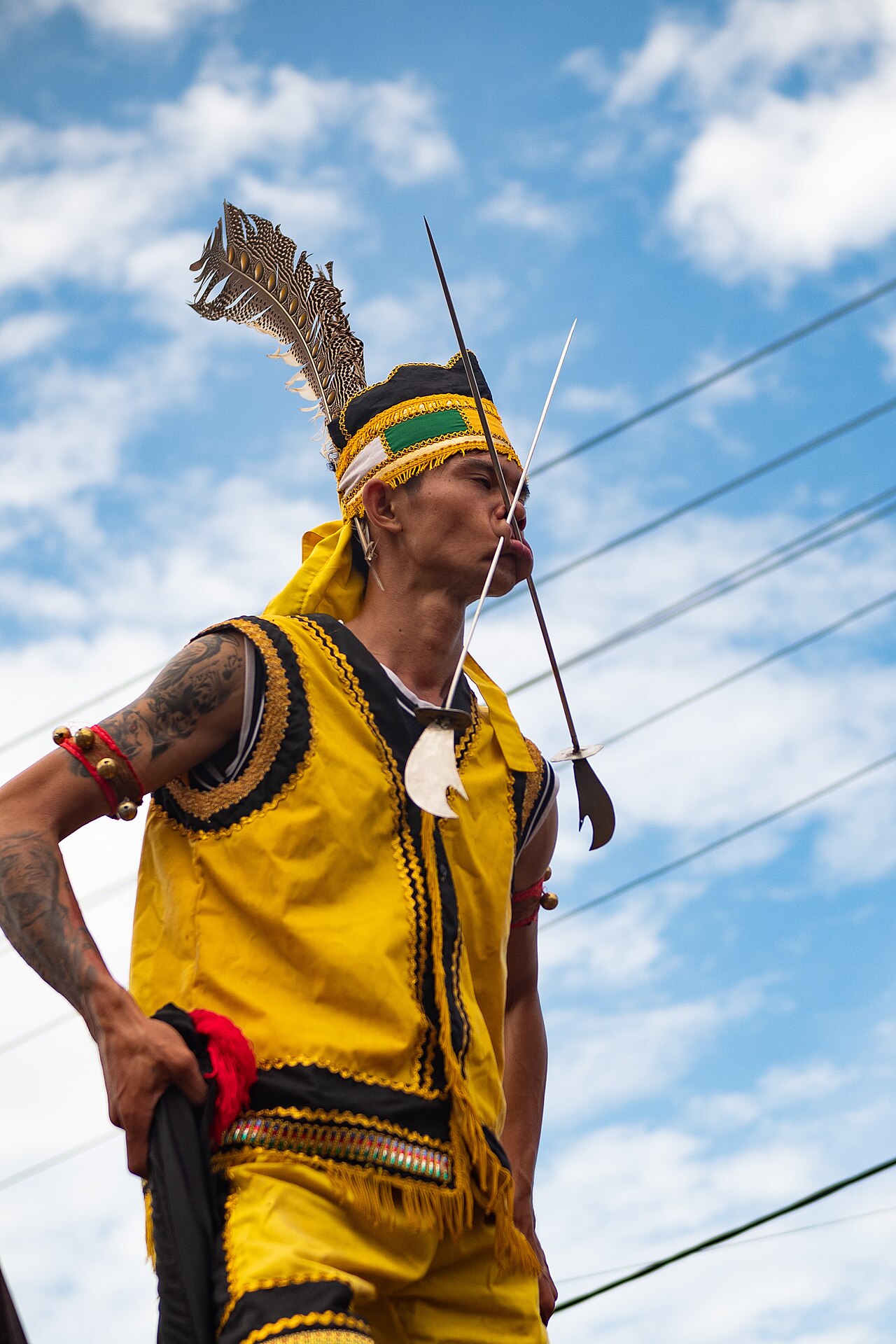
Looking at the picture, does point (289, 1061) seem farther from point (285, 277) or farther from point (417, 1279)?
point (285, 277)

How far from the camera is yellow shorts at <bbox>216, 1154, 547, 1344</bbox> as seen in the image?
280 cm

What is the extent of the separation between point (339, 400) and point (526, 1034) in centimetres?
180

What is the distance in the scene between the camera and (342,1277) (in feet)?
9.53

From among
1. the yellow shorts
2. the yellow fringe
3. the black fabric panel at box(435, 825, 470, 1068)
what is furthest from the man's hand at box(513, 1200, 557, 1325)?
the yellow fringe

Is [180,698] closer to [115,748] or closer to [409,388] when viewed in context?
[115,748]

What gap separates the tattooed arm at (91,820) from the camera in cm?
294

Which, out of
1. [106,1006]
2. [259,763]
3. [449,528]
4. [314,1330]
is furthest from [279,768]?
[314,1330]

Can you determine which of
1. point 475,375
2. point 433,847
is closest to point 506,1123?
point 433,847

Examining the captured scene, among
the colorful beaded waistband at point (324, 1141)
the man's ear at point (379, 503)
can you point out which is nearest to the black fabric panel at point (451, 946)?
the colorful beaded waistband at point (324, 1141)

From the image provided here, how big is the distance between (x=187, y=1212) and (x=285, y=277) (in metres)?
2.69

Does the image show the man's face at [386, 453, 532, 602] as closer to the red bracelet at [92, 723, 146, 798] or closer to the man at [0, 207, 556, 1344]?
the man at [0, 207, 556, 1344]

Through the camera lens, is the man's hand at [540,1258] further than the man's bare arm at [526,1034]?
No

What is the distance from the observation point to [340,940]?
322cm

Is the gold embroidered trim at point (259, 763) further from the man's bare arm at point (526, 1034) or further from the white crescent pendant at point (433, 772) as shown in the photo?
the man's bare arm at point (526, 1034)
